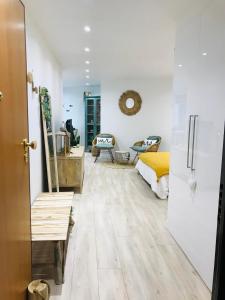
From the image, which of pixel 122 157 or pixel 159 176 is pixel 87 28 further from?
pixel 122 157

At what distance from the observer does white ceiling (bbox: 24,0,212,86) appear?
2.49 m

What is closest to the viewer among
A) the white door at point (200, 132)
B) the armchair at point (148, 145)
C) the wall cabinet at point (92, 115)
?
the white door at point (200, 132)

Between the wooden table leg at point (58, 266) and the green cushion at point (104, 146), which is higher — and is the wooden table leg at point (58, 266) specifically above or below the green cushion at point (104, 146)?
below

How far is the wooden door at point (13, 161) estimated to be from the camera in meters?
1.24

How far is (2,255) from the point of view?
121cm

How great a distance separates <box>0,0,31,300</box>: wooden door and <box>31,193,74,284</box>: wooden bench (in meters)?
0.27

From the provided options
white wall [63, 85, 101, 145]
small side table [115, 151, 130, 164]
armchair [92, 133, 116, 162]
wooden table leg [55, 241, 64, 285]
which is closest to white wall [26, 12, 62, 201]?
wooden table leg [55, 241, 64, 285]

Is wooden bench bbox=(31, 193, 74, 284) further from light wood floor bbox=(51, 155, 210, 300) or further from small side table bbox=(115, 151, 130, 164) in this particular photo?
small side table bbox=(115, 151, 130, 164)

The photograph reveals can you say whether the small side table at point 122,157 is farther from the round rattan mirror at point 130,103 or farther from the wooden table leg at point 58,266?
the wooden table leg at point 58,266

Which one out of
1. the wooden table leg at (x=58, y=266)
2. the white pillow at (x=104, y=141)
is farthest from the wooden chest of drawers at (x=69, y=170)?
the white pillow at (x=104, y=141)

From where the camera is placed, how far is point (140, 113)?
7422 millimetres

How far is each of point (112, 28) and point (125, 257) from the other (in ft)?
8.98

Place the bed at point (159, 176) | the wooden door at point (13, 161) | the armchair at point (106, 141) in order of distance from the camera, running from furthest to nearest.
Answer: the armchair at point (106, 141), the bed at point (159, 176), the wooden door at point (13, 161)

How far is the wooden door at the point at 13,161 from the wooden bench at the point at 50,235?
273 millimetres
